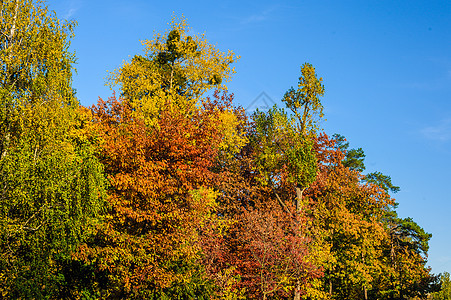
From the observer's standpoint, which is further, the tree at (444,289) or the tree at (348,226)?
the tree at (444,289)

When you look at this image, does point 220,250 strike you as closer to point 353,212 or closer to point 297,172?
point 297,172

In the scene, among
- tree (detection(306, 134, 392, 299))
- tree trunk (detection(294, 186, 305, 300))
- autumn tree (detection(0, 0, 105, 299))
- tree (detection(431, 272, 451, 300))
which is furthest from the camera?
tree (detection(431, 272, 451, 300))

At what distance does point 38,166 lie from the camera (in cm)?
1644

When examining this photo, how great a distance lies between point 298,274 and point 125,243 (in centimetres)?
1088

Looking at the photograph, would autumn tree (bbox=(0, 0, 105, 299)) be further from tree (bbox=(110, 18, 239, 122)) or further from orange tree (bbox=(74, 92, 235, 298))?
tree (bbox=(110, 18, 239, 122))

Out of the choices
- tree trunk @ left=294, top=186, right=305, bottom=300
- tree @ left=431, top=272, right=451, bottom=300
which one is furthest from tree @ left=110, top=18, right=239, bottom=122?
tree @ left=431, top=272, right=451, bottom=300

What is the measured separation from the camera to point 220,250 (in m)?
25.7

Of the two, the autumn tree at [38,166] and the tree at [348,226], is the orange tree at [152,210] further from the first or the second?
the tree at [348,226]

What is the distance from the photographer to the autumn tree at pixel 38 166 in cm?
1571

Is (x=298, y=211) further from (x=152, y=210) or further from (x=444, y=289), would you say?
(x=444, y=289)

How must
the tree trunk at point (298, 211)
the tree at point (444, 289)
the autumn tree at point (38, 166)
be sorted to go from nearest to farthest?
1. the autumn tree at point (38, 166)
2. the tree trunk at point (298, 211)
3. the tree at point (444, 289)

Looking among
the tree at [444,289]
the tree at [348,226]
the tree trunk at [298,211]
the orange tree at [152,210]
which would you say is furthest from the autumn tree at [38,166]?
the tree at [444,289]

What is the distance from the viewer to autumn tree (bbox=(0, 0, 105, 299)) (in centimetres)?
1571

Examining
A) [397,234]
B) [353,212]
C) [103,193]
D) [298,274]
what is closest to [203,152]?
[103,193]
